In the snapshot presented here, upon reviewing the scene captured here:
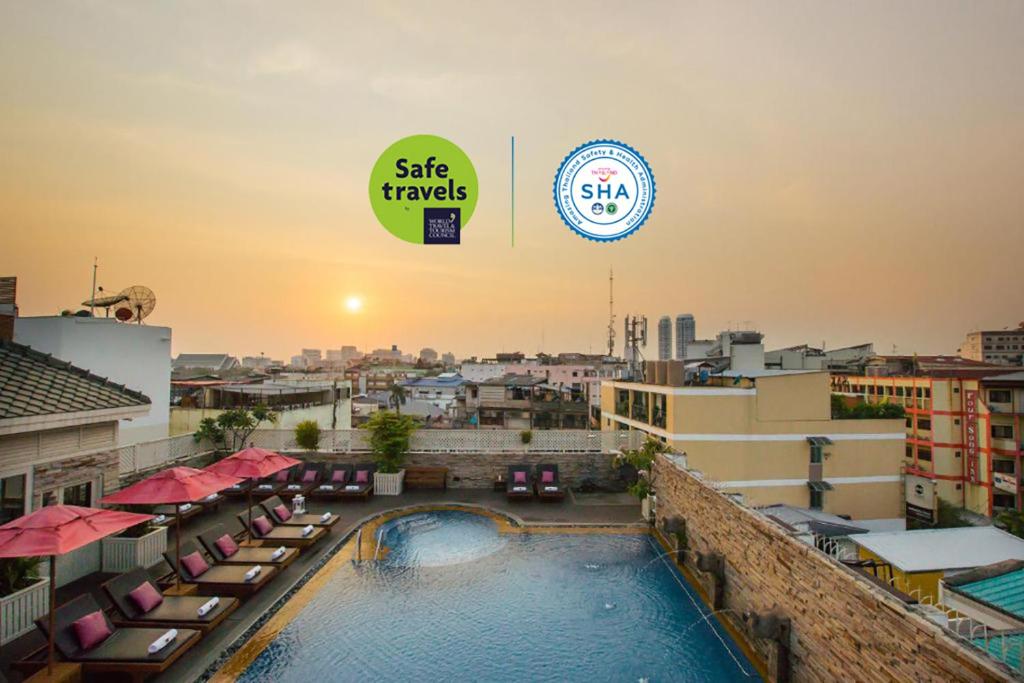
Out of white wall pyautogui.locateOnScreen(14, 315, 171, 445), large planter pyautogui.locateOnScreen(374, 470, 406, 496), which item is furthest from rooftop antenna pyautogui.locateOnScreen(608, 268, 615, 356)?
white wall pyautogui.locateOnScreen(14, 315, 171, 445)

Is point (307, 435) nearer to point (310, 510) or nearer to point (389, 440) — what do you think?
point (389, 440)

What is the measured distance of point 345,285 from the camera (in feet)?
90.9

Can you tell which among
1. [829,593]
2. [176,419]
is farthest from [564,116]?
[176,419]

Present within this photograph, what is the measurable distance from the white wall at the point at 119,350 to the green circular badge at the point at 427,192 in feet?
44.4

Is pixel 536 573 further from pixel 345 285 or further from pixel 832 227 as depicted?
pixel 832 227

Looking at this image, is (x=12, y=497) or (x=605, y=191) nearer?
(x=12, y=497)

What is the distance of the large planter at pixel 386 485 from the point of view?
17406mm

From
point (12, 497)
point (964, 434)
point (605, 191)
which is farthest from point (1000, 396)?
point (12, 497)

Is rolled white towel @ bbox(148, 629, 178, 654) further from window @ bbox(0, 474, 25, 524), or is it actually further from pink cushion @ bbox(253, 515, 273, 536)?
pink cushion @ bbox(253, 515, 273, 536)

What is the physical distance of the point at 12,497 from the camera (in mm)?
9195

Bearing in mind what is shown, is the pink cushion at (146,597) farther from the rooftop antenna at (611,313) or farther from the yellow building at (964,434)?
the rooftop antenna at (611,313)

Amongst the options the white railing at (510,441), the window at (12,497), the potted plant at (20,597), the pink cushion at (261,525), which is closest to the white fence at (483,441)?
the white railing at (510,441)

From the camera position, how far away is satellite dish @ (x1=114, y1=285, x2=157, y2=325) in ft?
70.4

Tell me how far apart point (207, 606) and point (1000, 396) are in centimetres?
6011
